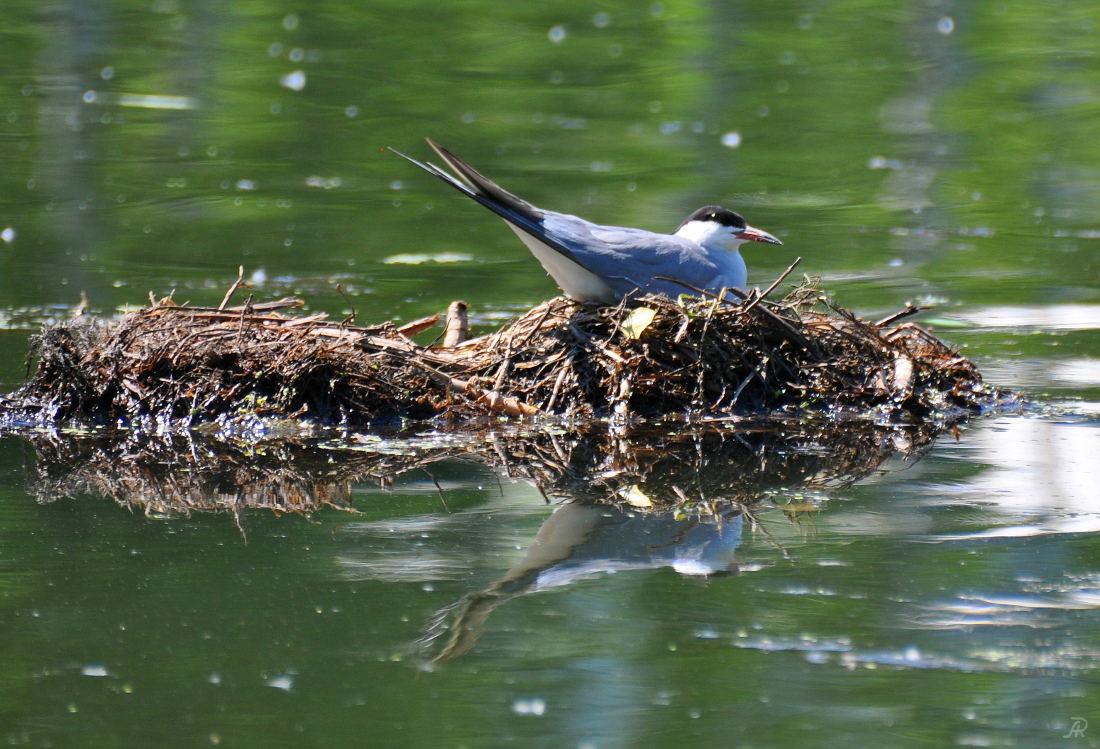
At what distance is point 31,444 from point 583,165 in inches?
250

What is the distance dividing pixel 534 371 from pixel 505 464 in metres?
0.79

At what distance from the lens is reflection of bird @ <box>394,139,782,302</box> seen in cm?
660

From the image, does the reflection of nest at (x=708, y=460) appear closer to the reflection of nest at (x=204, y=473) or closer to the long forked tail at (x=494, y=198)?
the reflection of nest at (x=204, y=473)

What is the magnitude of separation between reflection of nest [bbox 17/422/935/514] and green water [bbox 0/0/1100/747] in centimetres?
9

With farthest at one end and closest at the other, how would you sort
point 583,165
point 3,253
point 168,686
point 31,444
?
point 583,165, point 3,253, point 31,444, point 168,686

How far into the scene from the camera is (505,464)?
5887mm

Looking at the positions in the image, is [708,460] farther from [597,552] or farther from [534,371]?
[597,552]

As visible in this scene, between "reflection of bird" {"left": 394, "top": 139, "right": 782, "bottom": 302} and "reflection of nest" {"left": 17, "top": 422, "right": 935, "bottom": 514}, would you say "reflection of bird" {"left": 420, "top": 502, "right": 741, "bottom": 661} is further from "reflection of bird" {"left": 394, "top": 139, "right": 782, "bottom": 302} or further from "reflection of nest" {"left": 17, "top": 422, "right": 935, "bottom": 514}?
"reflection of bird" {"left": 394, "top": 139, "right": 782, "bottom": 302}

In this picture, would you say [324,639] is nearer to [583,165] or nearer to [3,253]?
[3,253]

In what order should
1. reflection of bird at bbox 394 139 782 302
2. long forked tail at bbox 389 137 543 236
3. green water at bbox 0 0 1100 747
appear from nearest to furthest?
green water at bbox 0 0 1100 747, long forked tail at bbox 389 137 543 236, reflection of bird at bbox 394 139 782 302

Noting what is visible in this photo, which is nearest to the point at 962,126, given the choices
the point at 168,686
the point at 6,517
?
the point at 6,517

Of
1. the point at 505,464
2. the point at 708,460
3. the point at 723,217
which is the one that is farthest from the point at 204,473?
the point at 723,217

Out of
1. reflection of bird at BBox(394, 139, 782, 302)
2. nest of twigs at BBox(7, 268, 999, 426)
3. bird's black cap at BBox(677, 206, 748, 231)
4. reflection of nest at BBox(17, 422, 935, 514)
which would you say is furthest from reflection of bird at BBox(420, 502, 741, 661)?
bird's black cap at BBox(677, 206, 748, 231)

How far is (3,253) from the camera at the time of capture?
381 inches
